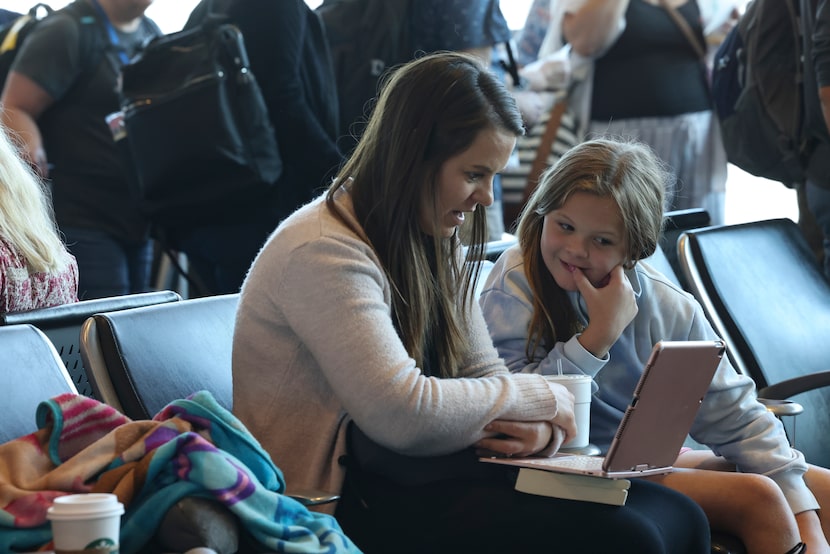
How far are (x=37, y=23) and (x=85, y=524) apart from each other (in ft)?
10.3

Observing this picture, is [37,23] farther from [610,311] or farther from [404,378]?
[404,378]

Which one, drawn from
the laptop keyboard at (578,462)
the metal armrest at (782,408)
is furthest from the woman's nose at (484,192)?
the metal armrest at (782,408)

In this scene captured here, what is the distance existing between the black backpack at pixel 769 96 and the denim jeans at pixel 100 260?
6.58 ft

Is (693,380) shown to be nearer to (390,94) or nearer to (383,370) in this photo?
(383,370)

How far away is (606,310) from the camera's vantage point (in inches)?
87.7

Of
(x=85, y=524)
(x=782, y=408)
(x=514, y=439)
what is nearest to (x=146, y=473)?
(x=85, y=524)

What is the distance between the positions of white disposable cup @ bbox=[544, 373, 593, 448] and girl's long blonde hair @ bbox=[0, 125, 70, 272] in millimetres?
1073

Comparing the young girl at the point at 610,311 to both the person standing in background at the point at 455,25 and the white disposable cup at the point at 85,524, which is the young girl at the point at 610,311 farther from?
the person standing in background at the point at 455,25

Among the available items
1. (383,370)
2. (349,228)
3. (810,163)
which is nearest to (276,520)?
(383,370)

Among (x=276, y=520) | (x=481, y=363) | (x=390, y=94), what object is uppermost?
(x=390, y=94)

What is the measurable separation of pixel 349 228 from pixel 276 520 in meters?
0.54

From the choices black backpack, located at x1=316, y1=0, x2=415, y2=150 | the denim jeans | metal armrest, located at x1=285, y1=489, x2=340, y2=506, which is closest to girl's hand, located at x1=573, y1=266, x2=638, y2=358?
metal armrest, located at x1=285, y1=489, x2=340, y2=506

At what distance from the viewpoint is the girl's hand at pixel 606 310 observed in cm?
221

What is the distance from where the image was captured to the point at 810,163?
11.6 feet
